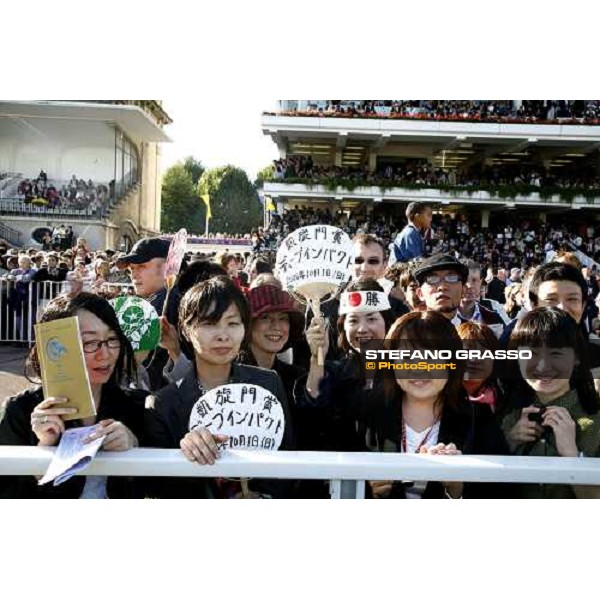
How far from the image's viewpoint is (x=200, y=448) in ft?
6.83

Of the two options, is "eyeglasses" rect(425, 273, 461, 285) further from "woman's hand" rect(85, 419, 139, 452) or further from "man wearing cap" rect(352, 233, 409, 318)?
"woman's hand" rect(85, 419, 139, 452)

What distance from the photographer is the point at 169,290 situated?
3182mm

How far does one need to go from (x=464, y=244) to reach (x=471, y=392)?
0.69m

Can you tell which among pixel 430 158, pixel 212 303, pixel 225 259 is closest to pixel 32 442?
pixel 212 303

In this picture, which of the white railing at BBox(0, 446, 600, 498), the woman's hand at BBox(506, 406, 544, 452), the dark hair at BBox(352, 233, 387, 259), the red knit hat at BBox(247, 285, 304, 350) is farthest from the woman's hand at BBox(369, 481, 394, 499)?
the dark hair at BBox(352, 233, 387, 259)

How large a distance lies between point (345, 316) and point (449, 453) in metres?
0.64

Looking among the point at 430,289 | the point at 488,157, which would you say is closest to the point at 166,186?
the point at 430,289

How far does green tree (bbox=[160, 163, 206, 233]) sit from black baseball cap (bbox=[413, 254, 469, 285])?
920 mm

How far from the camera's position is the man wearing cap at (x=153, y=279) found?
10.1ft

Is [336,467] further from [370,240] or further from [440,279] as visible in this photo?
[370,240]

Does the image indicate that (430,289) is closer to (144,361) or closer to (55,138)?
(144,361)

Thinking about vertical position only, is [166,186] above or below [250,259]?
above

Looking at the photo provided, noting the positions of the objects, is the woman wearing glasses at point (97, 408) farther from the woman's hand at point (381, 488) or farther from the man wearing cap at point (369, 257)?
the man wearing cap at point (369, 257)

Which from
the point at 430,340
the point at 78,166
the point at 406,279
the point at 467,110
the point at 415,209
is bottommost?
the point at 430,340
